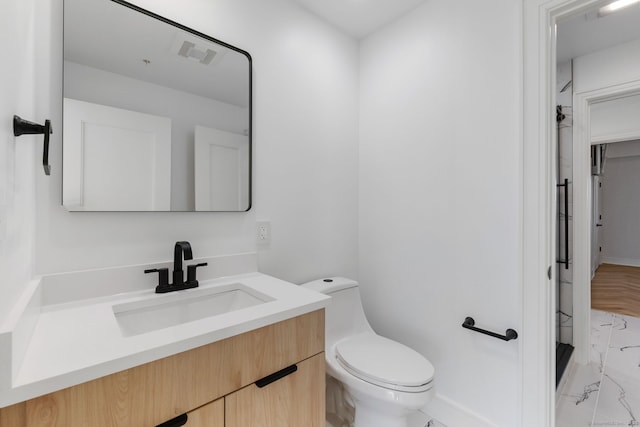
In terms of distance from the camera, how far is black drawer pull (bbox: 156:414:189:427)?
70 cm

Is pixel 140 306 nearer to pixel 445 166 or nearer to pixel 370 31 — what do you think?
pixel 445 166

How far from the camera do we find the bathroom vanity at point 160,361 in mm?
585

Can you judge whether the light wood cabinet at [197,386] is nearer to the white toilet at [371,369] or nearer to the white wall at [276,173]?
the white toilet at [371,369]

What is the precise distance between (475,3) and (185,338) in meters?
1.89

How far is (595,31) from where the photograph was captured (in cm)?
197

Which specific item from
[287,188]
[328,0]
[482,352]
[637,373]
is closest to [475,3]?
[328,0]

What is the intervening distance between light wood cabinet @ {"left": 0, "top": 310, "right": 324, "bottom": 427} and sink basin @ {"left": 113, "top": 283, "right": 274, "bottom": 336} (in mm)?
211

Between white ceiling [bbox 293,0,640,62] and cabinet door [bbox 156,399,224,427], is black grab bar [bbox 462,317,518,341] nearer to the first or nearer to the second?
cabinet door [bbox 156,399,224,427]

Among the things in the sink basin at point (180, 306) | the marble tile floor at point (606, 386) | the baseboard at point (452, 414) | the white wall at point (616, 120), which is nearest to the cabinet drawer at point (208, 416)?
the sink basin at point (180, 306)

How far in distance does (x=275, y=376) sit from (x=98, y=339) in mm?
483

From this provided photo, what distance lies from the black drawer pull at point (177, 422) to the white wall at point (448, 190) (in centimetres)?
132

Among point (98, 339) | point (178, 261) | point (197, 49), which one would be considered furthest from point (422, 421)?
point (197, 49)

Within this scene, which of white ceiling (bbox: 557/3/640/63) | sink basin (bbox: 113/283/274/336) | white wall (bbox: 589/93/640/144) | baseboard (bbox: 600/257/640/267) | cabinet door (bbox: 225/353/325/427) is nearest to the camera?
cabinet door (bbox: 225/353/325/427)

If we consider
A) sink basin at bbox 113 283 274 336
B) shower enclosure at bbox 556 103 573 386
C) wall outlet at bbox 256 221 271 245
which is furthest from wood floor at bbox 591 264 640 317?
sink basin at bbox 113 283 274 336
